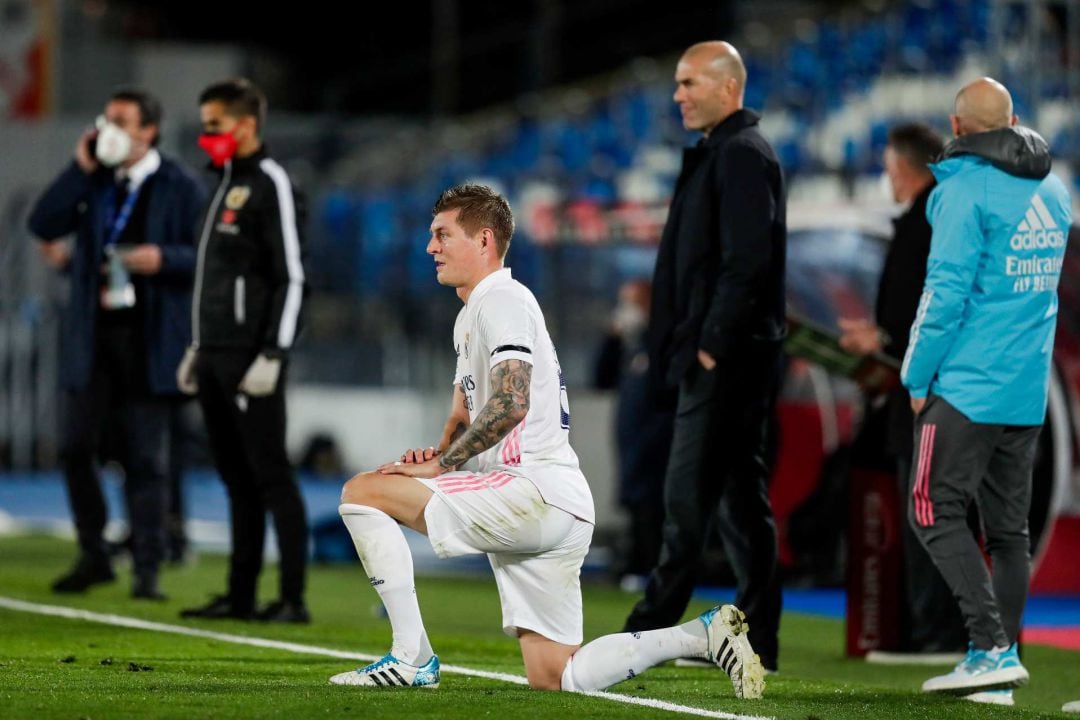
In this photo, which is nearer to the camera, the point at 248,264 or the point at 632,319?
the point at 248,264

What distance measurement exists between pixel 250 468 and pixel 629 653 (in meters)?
3.21

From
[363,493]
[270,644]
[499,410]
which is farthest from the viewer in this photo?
[270,644]

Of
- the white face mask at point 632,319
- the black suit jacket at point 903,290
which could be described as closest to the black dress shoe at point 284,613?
the black suit jacket at point 903,290

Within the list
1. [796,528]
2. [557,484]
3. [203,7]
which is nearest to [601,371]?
[796,528]

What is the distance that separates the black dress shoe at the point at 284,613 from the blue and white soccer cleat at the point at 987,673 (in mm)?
3085

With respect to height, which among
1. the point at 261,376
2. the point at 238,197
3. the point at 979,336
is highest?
the point at 238,197

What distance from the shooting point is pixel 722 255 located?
693cm

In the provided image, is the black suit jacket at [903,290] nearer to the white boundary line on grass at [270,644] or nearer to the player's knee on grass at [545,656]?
the white boundary line on grass at [270,644]

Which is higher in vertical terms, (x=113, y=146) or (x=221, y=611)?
(x=113, y=146)

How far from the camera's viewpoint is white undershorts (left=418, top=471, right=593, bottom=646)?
543 cm

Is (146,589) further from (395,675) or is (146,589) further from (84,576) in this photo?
(395,675)

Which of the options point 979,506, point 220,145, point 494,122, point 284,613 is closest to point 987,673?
point 979,506

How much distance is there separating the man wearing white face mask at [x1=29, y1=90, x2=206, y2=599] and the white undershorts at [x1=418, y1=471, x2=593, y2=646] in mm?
3997

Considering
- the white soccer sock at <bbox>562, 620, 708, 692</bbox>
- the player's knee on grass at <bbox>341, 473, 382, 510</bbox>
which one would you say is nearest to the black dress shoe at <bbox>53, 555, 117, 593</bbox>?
the player's knee on grass at <bbox>341, 473, 382, 510</bbox>
